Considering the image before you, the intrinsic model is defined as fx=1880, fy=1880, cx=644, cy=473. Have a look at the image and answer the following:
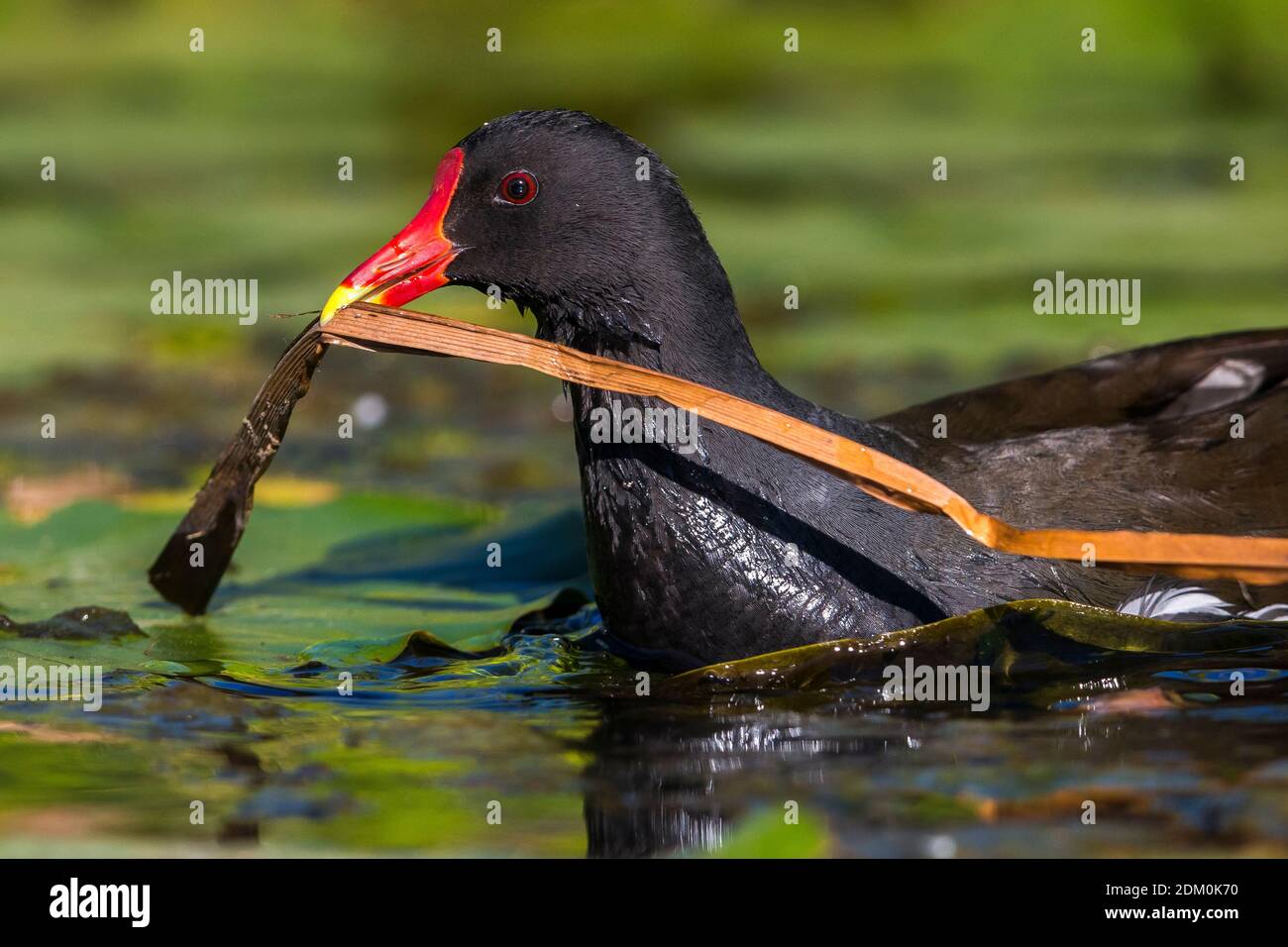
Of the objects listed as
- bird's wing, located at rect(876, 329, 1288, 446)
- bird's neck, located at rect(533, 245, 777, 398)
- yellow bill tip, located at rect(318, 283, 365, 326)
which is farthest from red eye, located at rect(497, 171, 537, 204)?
bird's wing, located at rect(876, 329, 1288, 446)

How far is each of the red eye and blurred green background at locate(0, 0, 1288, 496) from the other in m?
2.30

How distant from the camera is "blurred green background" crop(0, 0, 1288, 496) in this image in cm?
712

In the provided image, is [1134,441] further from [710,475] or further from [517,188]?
[517,188]

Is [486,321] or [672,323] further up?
[486,321]

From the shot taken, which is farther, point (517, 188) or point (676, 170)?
point (676, 170)

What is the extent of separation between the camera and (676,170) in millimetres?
8500


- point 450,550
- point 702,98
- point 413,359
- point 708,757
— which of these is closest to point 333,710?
point 708,757

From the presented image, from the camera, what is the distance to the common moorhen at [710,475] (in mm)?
3875

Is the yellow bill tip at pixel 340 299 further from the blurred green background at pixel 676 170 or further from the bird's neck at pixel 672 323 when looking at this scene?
the blurred green background at pixel 676 170

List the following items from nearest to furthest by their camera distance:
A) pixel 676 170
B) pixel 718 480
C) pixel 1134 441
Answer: pixel 718 480 < pixel 1134 441 < pixel 676 170

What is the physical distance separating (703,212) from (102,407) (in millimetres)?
2727

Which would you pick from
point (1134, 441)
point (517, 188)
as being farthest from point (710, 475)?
point (1134, 441)

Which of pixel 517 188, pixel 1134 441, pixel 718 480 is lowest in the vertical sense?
pixel 718 480

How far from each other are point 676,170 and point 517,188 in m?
4.56
